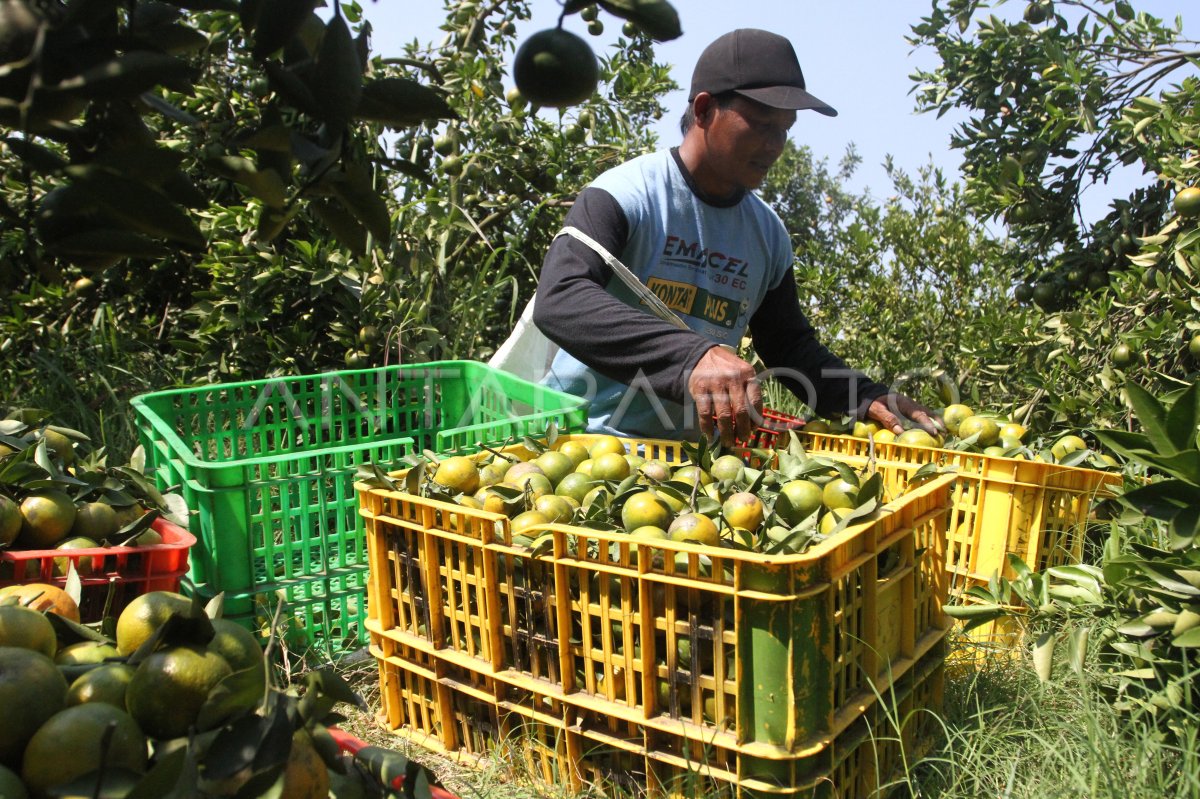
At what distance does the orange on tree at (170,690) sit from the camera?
1038 millimetres

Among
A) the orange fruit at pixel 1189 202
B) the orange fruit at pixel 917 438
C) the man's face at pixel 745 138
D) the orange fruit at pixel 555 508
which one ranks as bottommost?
the orange fruit at pixel 917 438

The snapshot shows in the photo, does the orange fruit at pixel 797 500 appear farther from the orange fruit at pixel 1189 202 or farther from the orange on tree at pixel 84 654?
the orange fruit at pixel 1189 202

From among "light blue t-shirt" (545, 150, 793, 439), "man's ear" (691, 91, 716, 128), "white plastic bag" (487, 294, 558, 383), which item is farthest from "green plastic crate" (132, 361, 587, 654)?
"man's ear" (691, 91, 716, 128)

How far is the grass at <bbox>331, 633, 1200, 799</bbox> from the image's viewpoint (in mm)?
1583

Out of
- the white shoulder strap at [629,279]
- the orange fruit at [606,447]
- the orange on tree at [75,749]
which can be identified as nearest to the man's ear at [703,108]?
the white shoulder strap at [629,279]

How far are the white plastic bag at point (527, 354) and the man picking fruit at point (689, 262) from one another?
61 mm

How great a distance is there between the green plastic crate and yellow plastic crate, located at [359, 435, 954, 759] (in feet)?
1.19

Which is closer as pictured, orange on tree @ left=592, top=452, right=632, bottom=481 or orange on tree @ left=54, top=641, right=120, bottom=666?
orange on tree @ left=54, top=641, right=120, bottom=666

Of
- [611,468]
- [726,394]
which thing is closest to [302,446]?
[611,468]

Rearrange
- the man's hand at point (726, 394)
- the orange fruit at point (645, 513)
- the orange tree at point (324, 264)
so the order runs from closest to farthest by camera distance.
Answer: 1. the orange fruit at point (645, 513)
2. the man's hand at point (726, 394)
3. the orange tree at point (324, 264)

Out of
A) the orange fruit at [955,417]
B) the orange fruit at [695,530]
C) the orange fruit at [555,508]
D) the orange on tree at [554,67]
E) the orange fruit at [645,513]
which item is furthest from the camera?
the orange fruit at [955,417]

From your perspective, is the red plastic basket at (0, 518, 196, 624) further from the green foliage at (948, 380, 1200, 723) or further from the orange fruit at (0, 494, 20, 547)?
the green foliage at (948, 380, 1200, 723)

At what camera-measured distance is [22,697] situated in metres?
1.04

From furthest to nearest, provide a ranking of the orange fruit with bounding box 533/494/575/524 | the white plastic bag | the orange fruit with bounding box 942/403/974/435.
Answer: the white plastic bag
the orange fruit with bounding box 942/403/974/435
the orange fruit with bounding box 533/494/575/524
